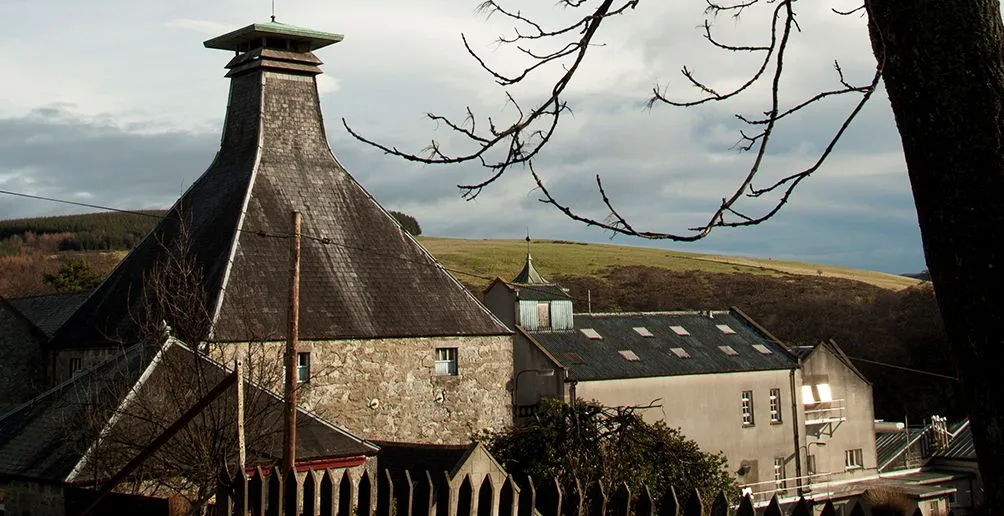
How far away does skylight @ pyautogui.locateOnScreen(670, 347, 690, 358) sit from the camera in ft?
124

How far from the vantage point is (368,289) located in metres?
25.2

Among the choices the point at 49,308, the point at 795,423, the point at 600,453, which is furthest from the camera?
the point at 795,423

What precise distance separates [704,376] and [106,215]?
77177 mm

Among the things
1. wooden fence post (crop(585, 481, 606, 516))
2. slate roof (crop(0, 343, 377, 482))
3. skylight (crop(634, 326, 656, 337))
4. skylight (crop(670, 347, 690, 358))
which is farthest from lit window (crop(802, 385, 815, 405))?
wooden fence post (crop(585, 481, 606, 516))

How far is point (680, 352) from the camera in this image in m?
→ 38.1

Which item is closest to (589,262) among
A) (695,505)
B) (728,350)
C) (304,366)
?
(728,350)

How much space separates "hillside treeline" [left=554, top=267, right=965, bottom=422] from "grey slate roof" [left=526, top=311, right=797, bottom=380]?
8.35 metres

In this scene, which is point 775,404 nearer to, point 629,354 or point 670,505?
point 629,354

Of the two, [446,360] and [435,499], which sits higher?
[446,360]

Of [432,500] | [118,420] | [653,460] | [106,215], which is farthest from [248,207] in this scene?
[106,215]

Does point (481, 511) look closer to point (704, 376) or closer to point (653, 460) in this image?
point (653, 460)

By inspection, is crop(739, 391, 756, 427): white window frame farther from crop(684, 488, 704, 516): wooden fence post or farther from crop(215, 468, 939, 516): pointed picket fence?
crop(684, 488, 704, 516): wooden fence post

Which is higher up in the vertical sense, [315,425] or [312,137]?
[312,137]

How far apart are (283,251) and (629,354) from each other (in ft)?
52.7
